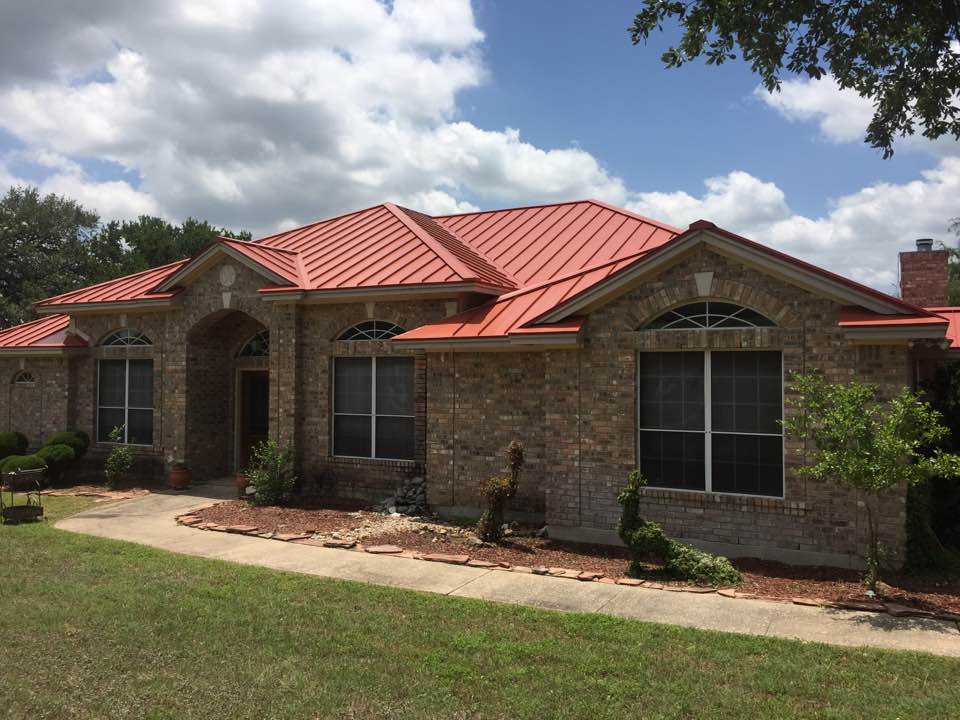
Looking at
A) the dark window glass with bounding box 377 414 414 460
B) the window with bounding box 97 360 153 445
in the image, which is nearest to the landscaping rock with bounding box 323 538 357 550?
the dark window glass with bounding box 377 414 414 460

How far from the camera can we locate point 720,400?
977 centimetres

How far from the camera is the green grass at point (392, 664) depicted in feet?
16.9

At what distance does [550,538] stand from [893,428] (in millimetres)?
5020

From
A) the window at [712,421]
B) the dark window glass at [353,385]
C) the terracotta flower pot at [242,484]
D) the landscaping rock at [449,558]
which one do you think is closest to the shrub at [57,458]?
the terracotta flower pot at [242,484]

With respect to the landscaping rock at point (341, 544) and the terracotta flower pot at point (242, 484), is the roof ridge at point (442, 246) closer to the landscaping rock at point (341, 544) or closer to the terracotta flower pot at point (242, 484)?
the landscaping rock at point (341, 544)

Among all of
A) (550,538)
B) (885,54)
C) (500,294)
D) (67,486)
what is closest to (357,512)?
(550,538)

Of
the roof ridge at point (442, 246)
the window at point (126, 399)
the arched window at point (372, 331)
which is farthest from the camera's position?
the window at point (126, 399)

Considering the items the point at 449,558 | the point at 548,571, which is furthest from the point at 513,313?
the point at 548,571

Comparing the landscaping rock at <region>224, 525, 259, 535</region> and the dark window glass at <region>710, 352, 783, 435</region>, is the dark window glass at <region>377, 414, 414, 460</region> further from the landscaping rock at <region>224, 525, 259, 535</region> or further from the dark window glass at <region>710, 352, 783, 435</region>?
the dark window glass at <region>710, 352, 783, 435</region>

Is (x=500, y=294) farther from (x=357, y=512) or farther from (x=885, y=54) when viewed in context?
(x=885, y=54)

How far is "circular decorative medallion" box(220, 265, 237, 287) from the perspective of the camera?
49.9ft

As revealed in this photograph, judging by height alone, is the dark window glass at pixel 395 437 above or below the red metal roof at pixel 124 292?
below

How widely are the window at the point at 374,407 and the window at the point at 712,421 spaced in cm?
499

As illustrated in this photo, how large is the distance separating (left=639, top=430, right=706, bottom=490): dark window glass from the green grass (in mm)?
3431
